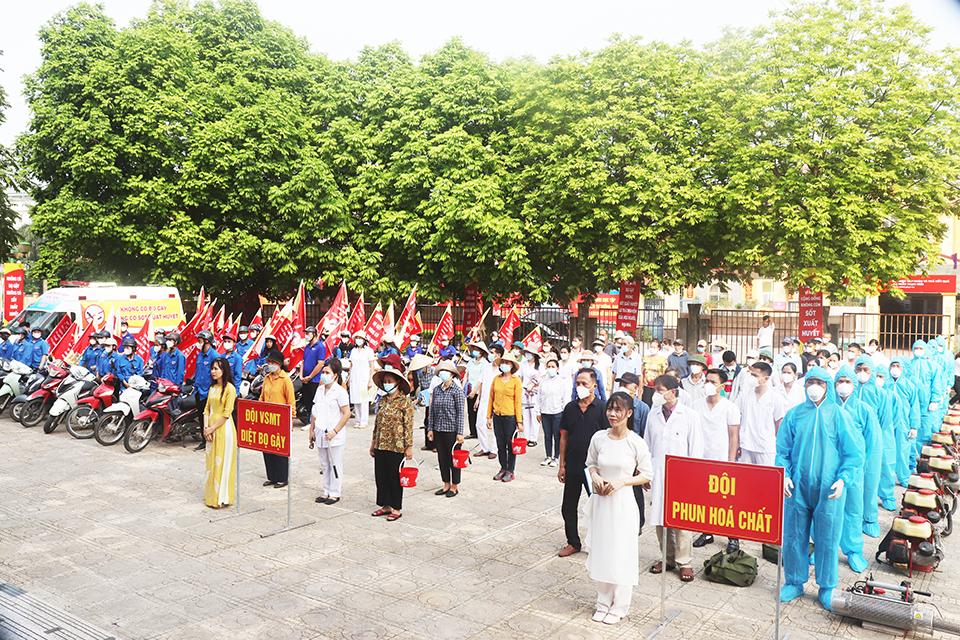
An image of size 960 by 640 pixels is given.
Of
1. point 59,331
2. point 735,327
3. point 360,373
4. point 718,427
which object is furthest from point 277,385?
point 735,327

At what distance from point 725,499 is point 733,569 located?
4.30 ft

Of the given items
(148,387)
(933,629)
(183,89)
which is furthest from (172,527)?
(183,89)

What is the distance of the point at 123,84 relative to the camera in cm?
1645

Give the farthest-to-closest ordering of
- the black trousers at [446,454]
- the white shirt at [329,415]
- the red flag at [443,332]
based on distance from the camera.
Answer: the red flag at [443,332] < the black trousers at [446,454] < the white shirt at [329,415]

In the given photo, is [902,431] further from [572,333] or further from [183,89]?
[183,89]

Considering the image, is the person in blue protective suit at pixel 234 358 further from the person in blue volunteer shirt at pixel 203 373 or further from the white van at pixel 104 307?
the white van at pixel 104 307

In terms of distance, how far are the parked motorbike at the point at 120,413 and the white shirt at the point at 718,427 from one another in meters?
8.95

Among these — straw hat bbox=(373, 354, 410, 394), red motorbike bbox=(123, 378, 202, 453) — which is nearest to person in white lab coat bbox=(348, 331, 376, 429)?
red motorbike bbox=(123, 378, 202, 453)

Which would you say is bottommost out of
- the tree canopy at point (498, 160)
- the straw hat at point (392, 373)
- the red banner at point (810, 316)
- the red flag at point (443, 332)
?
the straw hat at point (392, 373)

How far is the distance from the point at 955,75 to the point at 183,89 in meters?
19.9

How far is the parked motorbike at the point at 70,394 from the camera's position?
43.0 ft

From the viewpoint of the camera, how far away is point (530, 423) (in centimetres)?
1336

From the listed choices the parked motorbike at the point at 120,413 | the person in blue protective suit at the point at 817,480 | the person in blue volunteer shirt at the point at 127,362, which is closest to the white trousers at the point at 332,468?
the parked motorbike at the point at 120,413

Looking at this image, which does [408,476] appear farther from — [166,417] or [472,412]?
→ [166,417]
